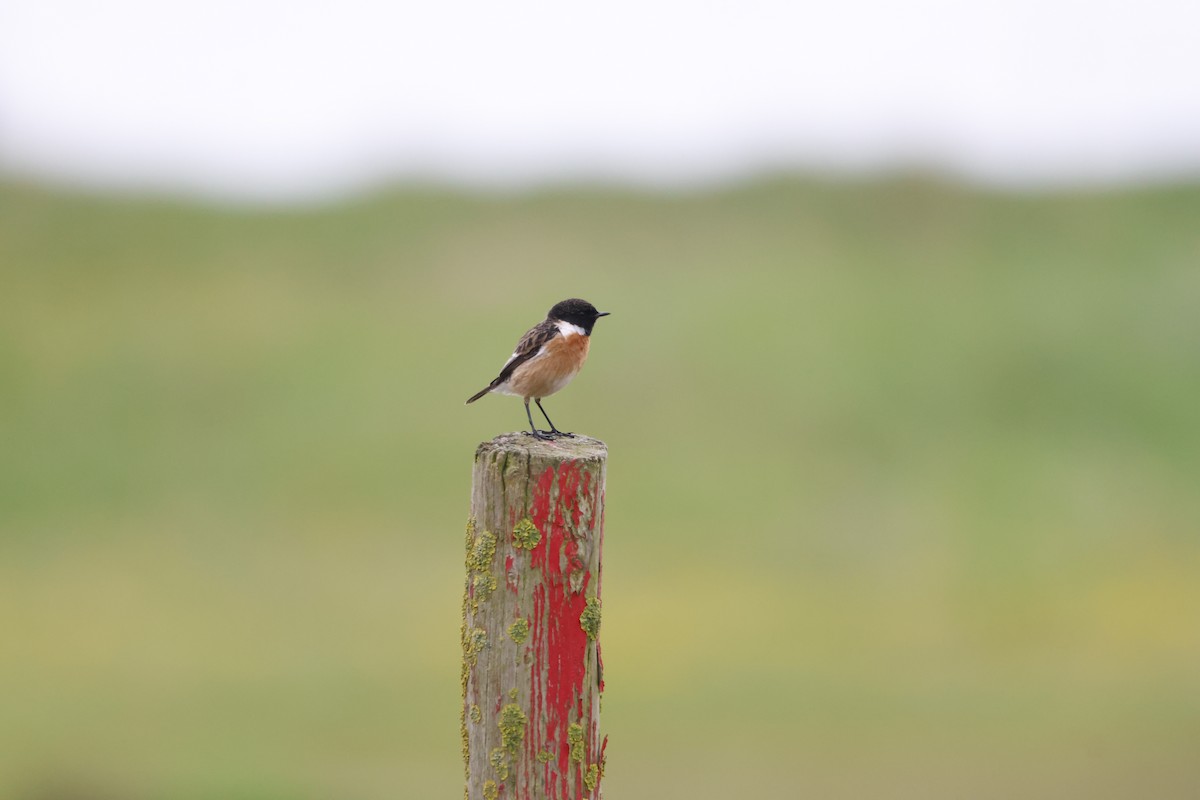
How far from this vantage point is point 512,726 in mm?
4027

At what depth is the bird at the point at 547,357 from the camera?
21.0ft

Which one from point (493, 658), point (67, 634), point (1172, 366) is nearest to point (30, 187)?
point (67, 634)

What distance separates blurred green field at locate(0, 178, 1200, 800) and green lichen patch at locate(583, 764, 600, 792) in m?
6.27

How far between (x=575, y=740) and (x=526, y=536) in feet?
2.15

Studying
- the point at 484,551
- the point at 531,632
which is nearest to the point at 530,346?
the point at 484,551

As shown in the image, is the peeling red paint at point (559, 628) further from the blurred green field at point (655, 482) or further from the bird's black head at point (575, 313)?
the blurred green field at point (655, 482)

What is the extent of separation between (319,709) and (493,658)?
8435 millimetres

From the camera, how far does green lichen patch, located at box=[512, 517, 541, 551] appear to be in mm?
4031

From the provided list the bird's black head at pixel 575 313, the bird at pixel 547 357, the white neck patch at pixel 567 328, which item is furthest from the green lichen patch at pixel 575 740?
the bird's black head at pixel 575 313

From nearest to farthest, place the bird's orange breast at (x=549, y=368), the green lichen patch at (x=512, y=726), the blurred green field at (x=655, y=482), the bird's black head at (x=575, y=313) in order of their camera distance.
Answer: the green lichen patch at (x=512, y=726)
the bird's orange breast at (x=549, y=368)
the bird's black head at (x=575, y=313)
the blurred green field at (x=655, y=482)

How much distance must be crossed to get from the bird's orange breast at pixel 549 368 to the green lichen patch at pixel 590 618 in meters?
2.42

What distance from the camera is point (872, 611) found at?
14.8m

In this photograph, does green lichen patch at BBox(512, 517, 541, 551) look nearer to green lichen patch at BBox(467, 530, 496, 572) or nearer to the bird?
green lichen patch at BBox(467, 530, 496, 572)

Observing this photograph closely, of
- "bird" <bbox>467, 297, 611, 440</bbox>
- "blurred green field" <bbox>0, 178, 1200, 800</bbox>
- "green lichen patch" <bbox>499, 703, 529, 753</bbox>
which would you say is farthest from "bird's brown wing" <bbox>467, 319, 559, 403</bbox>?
Answer: "blurred green field" <bbox>0, 178, 1200, 800</bbox>
